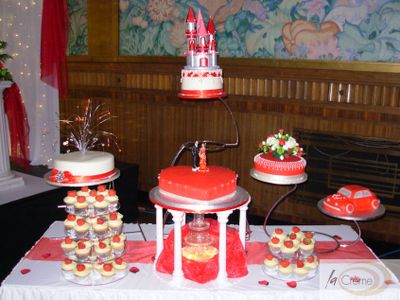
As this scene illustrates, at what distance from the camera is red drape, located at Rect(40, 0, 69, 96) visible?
18.1 ft

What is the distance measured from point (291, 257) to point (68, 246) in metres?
1.53

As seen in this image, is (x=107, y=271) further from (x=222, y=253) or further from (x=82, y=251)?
(x=222, y=253)

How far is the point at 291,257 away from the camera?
10.5 feet

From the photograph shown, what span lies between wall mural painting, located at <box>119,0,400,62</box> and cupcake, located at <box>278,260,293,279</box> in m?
2.99

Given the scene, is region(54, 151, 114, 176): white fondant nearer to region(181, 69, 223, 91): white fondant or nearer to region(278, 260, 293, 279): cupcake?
region(181, 69, 223, 91): white fondant

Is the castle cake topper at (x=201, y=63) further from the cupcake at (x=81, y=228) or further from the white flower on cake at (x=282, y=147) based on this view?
the cupcake at (x=81, y=228)

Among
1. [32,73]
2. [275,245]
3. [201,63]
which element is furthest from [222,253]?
[32,73]

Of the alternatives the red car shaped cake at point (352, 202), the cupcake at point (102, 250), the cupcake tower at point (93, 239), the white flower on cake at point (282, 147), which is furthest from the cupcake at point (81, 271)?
the red car shaped cake at point (352, 202)

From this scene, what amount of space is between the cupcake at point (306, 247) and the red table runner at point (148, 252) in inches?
10.7

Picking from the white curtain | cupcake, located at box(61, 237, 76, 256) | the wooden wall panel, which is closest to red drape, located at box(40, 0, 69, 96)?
the white curtain

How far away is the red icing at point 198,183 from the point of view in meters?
2.94

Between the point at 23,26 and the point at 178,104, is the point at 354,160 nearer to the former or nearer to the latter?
the point at 178,104

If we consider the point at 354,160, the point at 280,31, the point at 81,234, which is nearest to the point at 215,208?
the point at 81,234

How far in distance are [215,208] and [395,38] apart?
10.7 feet
